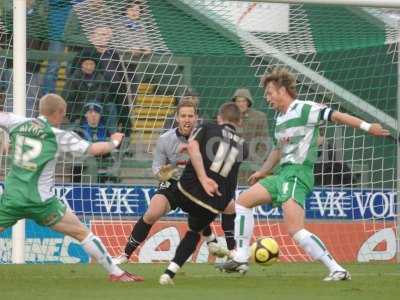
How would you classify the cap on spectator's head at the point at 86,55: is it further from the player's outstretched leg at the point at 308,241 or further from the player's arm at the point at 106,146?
the player's arm at the point at 106,146

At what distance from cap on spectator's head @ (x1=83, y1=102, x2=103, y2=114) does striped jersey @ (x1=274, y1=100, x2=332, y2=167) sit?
4.46 m

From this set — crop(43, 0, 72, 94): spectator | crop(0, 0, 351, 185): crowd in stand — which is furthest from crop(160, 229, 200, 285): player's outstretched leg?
crop(43, 0, 72, 94): spectator

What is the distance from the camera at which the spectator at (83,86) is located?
14148 millimetres

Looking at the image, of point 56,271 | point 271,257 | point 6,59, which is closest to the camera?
point 271,257

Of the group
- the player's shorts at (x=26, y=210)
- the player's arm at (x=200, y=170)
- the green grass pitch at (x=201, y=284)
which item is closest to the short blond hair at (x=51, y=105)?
the player's shorts at (x=26, y=210)

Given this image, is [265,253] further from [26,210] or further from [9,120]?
[9,120]

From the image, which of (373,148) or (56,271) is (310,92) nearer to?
(373,148)

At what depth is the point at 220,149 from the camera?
33.9 feet

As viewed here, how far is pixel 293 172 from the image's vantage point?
10008 millimetres

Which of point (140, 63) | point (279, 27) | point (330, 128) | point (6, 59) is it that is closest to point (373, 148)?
point (330, 128)

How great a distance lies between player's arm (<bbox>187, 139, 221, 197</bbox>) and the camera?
9688 mm

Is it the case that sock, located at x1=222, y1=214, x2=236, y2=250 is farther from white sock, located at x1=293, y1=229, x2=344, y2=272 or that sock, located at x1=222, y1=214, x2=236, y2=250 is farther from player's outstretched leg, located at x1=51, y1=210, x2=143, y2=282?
player's outstretched leg, located at x1=51, y1=210, x2=143, y2=282

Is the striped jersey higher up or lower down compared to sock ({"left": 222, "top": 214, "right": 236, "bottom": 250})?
higher up

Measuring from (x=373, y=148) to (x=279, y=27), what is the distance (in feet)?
6.32
